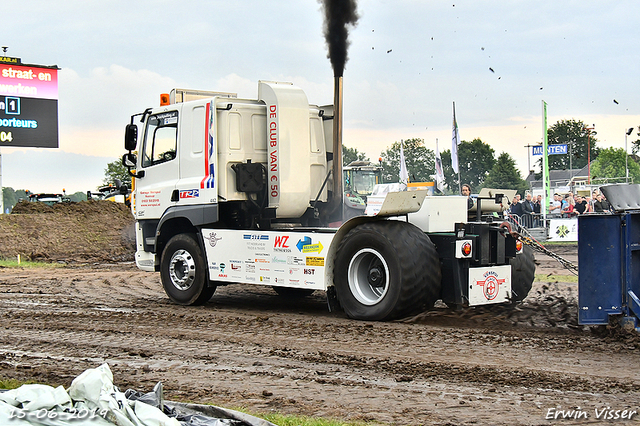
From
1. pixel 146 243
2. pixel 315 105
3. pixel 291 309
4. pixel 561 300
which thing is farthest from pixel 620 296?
pixel 146 243

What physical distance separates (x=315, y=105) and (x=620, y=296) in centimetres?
581

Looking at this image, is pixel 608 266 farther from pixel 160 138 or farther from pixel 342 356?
pixel 160 138

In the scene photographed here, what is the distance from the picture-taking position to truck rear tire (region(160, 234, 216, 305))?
1114 centimetres

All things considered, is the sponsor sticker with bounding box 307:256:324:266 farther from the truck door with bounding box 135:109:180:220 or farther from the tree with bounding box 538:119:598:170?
the tree with bounding box 538:119:598:170

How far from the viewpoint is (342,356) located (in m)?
7.03

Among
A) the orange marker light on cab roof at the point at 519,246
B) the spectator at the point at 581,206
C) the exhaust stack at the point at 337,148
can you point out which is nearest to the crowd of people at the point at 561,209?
the spectator at the point at 581,206

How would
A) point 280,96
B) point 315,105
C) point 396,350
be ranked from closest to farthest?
point 396,350
point 280,96
point 315,105

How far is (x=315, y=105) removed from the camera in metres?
11.4

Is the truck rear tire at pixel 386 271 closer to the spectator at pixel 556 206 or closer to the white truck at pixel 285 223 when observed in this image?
the white truck at pixel 285 223

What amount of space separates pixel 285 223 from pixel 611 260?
5.26m

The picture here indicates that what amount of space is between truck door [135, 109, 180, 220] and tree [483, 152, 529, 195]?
71.9 metres

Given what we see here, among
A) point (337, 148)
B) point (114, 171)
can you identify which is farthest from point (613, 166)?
point (337, 148)

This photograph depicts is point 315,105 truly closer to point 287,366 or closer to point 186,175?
point 186,175

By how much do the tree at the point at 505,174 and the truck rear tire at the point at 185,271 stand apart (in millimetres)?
72078
